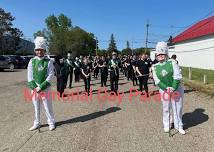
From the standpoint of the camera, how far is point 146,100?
13.4 metres

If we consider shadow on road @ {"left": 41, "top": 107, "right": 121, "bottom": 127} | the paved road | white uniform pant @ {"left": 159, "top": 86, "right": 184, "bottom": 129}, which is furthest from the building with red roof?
white uniform pant @ {"left": 159, "top": 86, "right": 184, "bottom": 129}

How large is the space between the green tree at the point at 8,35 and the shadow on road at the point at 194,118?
74.0 meters

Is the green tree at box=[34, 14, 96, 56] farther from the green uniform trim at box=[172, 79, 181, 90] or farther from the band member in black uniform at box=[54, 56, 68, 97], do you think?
the green uniform trim at box=[172, 79, 181, 90]

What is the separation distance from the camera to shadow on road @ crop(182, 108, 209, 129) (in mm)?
8719

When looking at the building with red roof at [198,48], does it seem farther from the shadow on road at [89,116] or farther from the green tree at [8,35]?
the green tree at [8,35]

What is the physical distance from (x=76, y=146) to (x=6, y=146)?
1.34 metres

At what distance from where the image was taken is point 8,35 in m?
84.1

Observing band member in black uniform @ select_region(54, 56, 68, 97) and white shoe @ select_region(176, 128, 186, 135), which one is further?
band member in black uniform @ select_region(54, 56, 68, 97)

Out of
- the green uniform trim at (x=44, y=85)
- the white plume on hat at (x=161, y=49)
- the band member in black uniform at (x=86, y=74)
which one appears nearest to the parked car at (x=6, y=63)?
the band member in black uniform at (x=86, y=74)

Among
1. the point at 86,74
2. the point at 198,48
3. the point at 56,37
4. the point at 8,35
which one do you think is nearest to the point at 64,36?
the point at 56,37

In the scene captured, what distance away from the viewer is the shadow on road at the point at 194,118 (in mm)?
8719

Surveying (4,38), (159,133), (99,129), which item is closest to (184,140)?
(159,133)

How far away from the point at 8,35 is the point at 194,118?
79601 mm

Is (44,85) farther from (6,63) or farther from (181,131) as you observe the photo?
(6,63)
